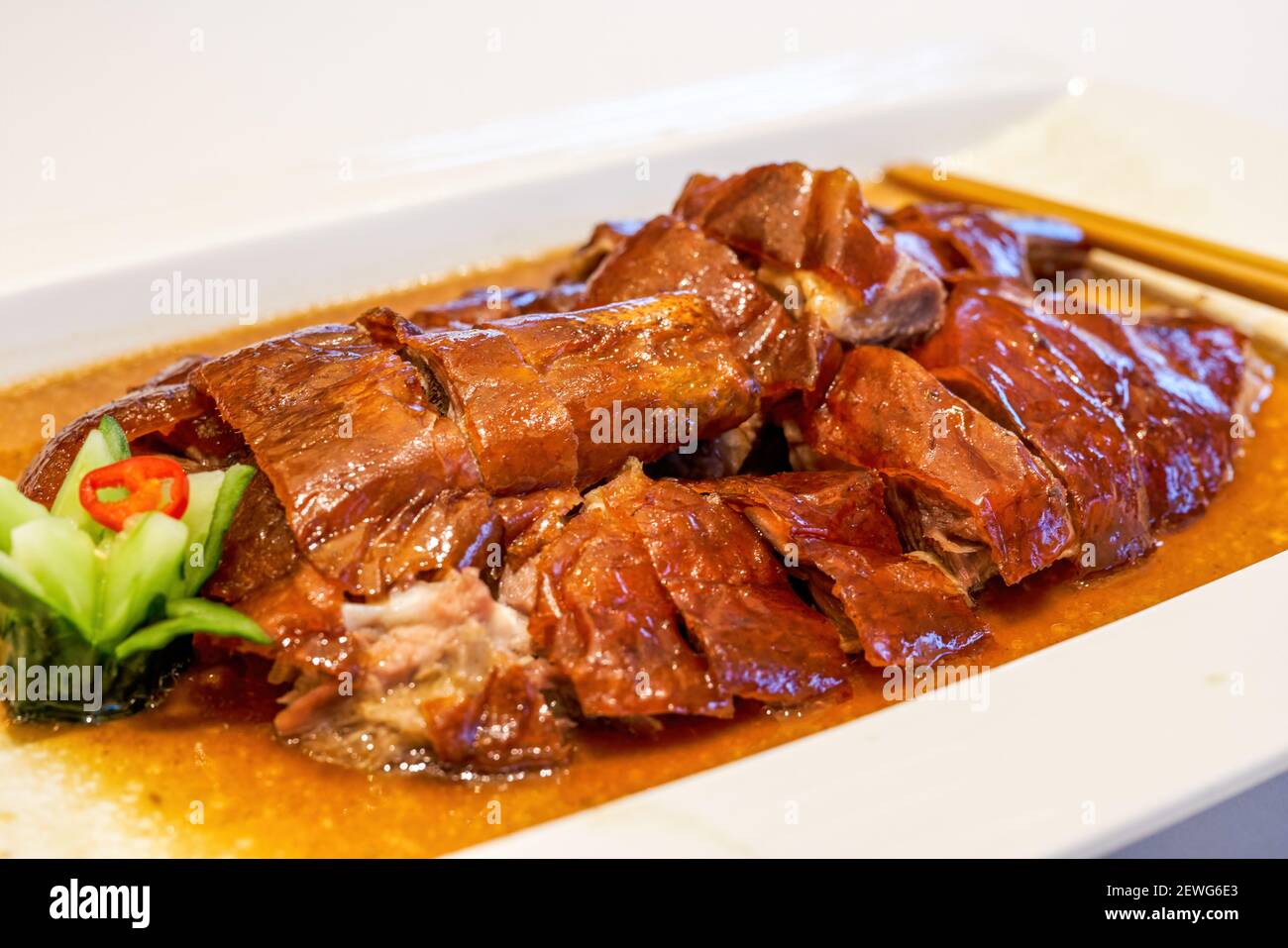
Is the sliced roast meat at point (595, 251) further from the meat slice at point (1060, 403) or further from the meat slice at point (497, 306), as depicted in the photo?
the meat slice at point (1060, 403)

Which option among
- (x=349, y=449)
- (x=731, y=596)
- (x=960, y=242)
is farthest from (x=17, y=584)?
(x=960, y=242)

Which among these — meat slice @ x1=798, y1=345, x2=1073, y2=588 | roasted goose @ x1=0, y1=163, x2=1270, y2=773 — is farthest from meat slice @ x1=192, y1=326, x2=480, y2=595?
meat slice @ x1=798, y1=345, x2=1073, y2=588

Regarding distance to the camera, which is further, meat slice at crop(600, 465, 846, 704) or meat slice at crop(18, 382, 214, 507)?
meat slice at crop(18, 382, 214, 507)

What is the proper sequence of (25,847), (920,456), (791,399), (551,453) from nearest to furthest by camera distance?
1. (25,847)
2. (551,453)
3. (920,456)
4. (791,399)

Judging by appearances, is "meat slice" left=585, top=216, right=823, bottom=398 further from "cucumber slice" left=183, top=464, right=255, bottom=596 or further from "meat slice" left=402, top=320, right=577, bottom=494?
"cucumber slice" left=183, top=464, right=255, bottom=596
